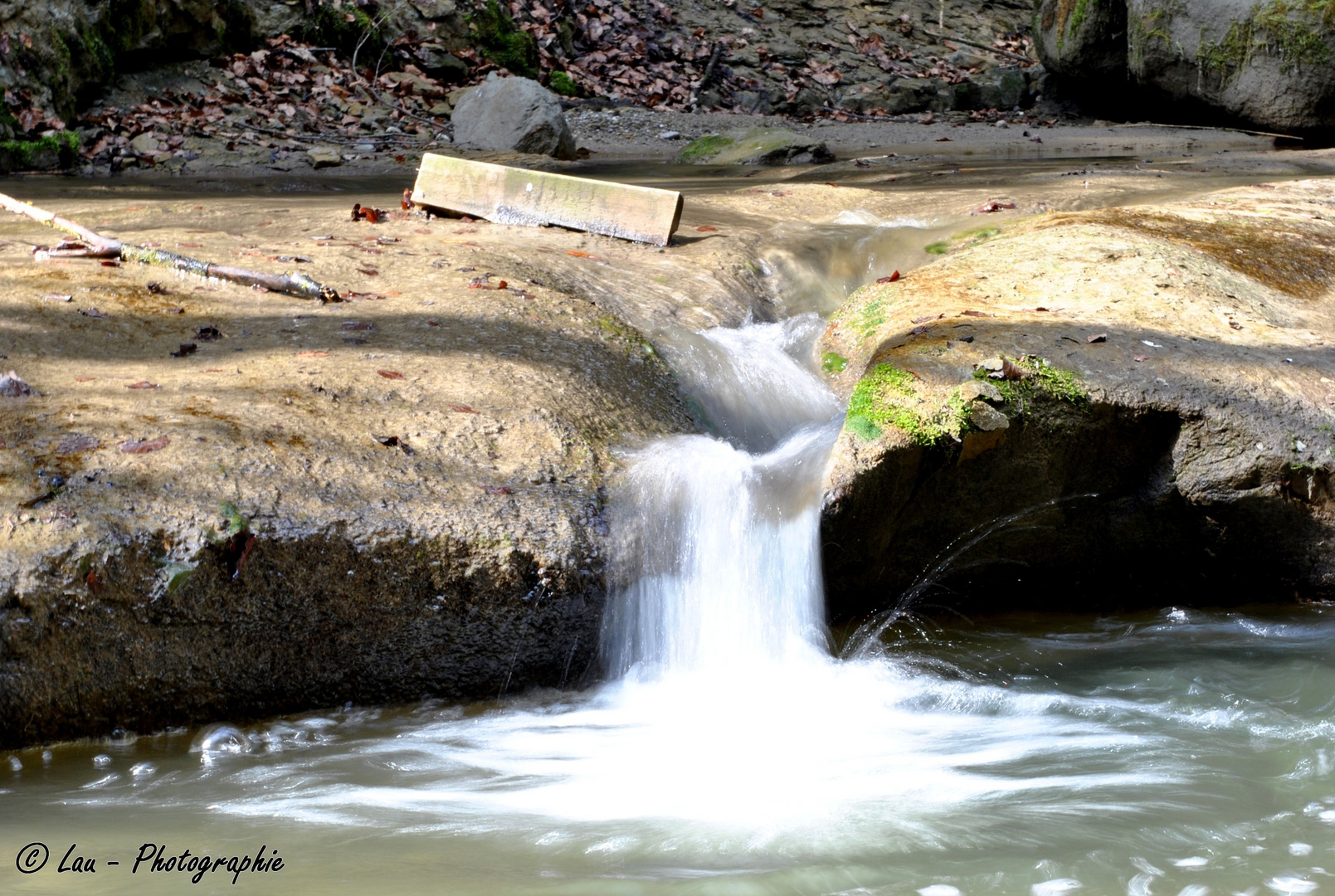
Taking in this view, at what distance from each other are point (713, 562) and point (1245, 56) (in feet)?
35.6

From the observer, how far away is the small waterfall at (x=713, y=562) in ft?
12.1

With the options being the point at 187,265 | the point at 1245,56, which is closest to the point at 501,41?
the point at 1245,56

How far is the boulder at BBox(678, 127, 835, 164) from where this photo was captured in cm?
1094

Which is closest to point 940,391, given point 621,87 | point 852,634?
point 852,634

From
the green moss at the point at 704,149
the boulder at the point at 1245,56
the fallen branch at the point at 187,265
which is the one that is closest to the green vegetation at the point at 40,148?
the fallen branch at the point at 187,265

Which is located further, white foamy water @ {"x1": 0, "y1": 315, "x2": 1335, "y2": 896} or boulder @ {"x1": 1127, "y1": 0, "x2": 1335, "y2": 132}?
boulder @ {"x1": 1127, "y1": 0, "x2": 1335, "y2": 132}

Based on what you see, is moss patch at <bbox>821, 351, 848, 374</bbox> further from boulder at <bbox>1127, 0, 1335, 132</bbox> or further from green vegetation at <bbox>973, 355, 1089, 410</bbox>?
boulder at <bbox>1127, 0, 1335, 132</bbox>

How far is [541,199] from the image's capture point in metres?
6.69

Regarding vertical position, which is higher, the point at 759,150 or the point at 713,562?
the point at 759,150

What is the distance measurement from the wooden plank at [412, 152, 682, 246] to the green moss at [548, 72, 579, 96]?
8.63 m

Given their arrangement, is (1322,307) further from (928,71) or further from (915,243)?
(928,71)

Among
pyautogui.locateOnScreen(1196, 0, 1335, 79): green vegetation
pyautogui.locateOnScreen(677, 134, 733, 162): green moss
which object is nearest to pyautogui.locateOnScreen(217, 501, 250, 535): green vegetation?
pyautogui.locateOnScreen(677, 134, 733, 162): green moss

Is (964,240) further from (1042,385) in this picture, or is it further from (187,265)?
(187,265)

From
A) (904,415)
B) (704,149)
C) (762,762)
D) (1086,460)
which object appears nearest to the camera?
(762,762)
